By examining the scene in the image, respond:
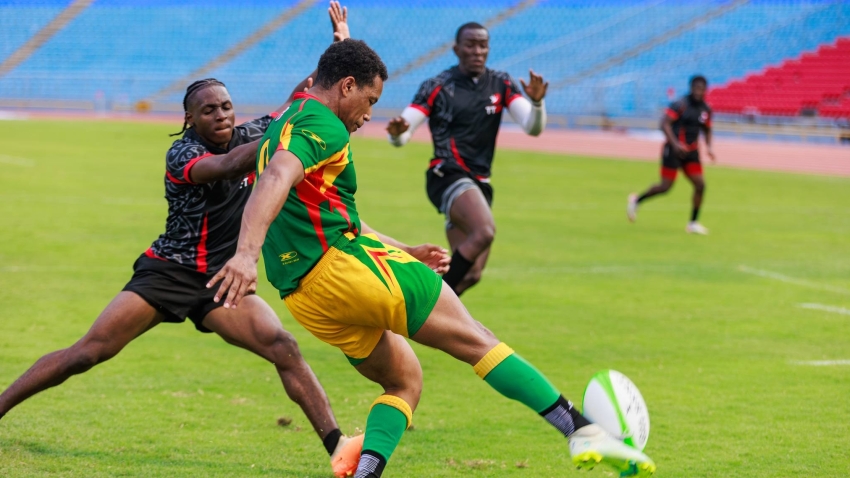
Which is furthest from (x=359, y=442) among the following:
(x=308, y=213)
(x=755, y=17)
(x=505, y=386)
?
(x=755, y=17)

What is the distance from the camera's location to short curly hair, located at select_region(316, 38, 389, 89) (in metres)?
4.32

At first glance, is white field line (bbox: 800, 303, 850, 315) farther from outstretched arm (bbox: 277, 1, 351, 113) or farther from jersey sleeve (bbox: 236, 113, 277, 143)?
jersey sleeve (bbox: 236, 113, 277, 143)

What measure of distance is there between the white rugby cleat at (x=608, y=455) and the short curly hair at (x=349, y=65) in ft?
5.70

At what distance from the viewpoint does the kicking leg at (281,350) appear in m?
5.20

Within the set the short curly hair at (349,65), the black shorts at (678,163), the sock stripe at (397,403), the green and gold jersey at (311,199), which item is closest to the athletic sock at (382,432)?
the sock stripe at (397,403)

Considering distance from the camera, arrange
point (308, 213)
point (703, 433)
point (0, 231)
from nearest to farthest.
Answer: point (308, 213) < point (703, 433) < point (0, 231)

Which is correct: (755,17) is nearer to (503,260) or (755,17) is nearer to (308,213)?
(503,260)

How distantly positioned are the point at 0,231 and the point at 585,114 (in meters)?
29.3

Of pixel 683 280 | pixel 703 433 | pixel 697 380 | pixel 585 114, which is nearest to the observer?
pixel 703 433

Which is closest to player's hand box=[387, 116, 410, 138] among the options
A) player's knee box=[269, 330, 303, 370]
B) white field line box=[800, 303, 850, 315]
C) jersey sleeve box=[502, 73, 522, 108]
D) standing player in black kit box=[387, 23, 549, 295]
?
standing player in black kit box=[387, 23, 549, 295]

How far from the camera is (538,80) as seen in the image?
302 inches

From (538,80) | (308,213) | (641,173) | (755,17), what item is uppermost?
(755,17)

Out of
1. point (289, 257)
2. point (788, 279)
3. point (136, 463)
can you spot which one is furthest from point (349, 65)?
point (788, 279)

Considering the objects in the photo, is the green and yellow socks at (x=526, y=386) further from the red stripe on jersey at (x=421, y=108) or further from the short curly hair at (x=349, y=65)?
the red stripe on jersey at (x=421, y=108)
